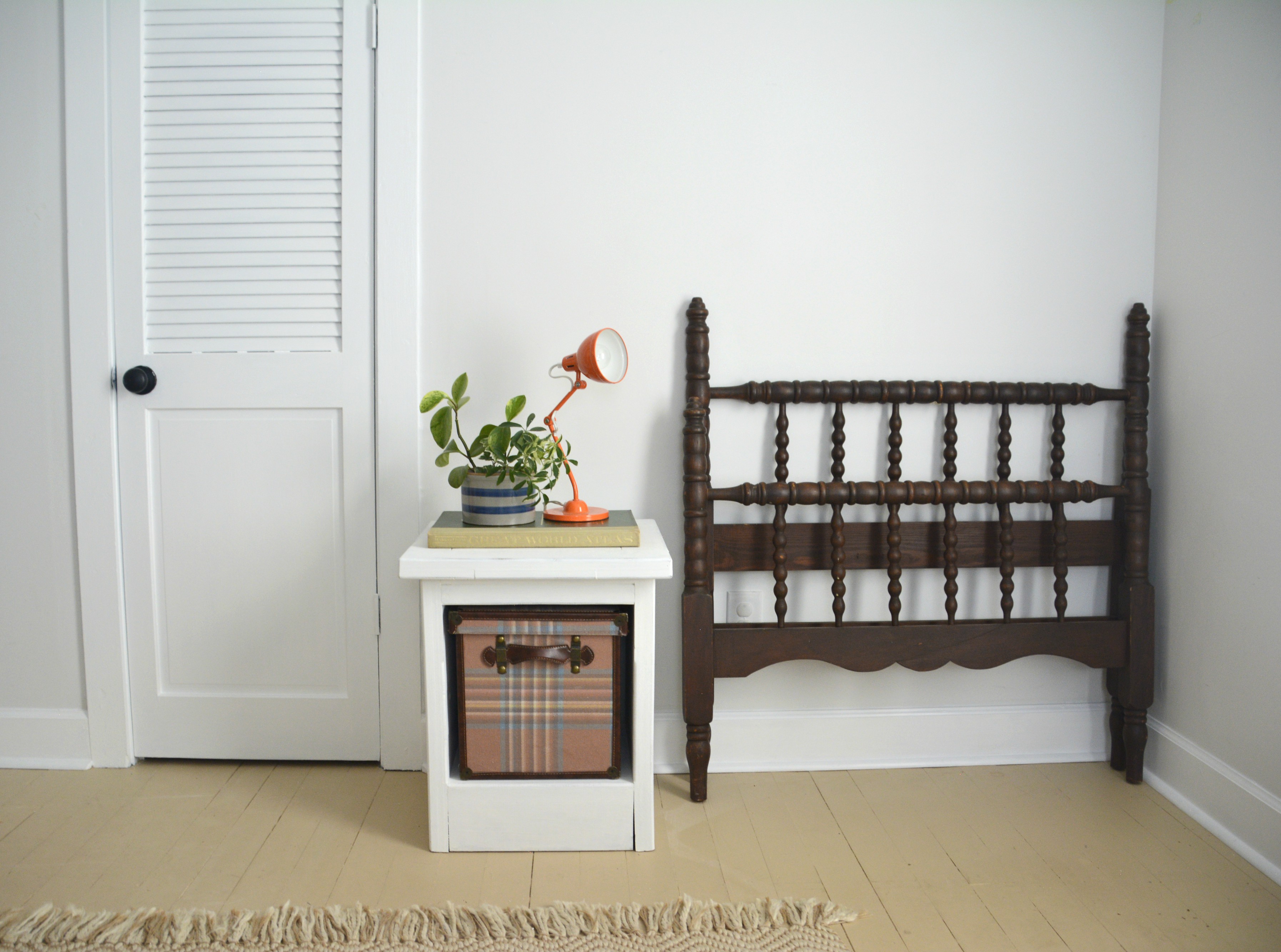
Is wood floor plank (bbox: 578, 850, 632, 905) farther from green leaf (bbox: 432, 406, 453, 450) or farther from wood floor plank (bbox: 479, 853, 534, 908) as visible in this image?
green leaf (bbox: 432, 406, 453, 450)

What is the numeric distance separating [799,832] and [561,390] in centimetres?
106

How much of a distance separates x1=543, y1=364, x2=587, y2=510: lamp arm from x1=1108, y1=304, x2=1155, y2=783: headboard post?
1.24 meters

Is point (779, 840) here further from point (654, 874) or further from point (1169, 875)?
point (1169, 875)

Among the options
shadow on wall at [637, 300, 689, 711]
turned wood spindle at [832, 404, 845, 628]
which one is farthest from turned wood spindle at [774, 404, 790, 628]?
shadow on wall at [637, 300, 689, 711]

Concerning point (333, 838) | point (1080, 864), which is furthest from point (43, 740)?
point (1080, 864)

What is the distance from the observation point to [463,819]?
1583 mm

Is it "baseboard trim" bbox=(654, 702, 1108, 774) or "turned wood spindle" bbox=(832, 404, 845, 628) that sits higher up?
"turned wood spindle" bbox=(832, 404, 845, 628)

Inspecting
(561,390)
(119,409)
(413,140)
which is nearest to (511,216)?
(413,140)

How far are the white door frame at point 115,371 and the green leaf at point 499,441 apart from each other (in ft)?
1.11

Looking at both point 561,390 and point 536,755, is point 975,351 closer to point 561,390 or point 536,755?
point 561,390

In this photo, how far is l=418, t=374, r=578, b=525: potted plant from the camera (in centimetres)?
162

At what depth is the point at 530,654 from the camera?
1.54 m

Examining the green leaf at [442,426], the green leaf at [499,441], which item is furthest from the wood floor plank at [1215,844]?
the green leaf at [442,426]

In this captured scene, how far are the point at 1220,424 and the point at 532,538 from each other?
144 cm
